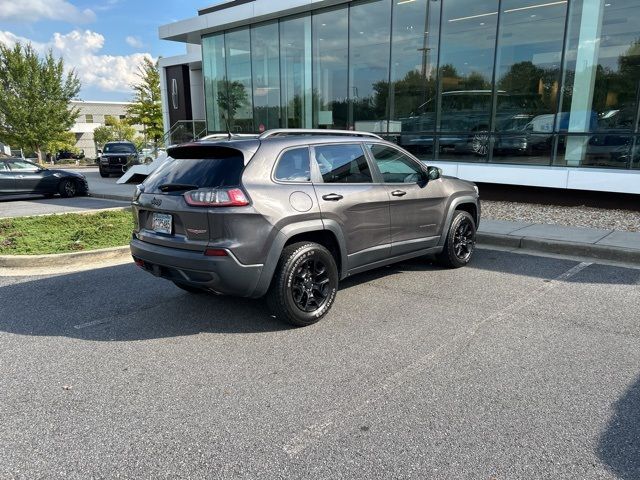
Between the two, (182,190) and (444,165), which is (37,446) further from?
(444,165)

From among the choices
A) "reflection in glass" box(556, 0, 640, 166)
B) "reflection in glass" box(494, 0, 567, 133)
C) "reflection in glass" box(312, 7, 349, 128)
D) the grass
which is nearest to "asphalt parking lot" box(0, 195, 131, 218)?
the grass

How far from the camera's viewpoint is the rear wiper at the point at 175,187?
4227 millimetres

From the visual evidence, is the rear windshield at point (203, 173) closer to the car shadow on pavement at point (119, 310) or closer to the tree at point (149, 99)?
the car shadow on pavement at point (119, 310)

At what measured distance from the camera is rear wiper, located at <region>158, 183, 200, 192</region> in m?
4.23

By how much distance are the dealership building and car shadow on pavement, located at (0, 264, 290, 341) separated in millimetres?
8880

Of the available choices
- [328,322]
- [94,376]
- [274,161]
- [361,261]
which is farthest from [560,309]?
[94,376]

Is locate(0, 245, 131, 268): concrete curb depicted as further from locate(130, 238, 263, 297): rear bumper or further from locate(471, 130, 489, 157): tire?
locate(471, 130, 489, 157): tire

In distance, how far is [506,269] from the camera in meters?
6.46

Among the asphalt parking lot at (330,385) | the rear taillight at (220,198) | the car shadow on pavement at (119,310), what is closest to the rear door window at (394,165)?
the asphalt parking lot at (330,385)

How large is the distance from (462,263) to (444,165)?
6.85m

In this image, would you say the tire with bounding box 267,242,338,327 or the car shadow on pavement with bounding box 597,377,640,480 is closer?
the car shadow on pavement with bounding box 597,377,640,480

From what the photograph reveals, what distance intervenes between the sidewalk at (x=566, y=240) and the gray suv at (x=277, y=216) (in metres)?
3.18

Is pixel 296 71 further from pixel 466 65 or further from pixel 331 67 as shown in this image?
pixel 466 65

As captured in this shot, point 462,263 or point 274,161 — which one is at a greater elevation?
point 274,161
